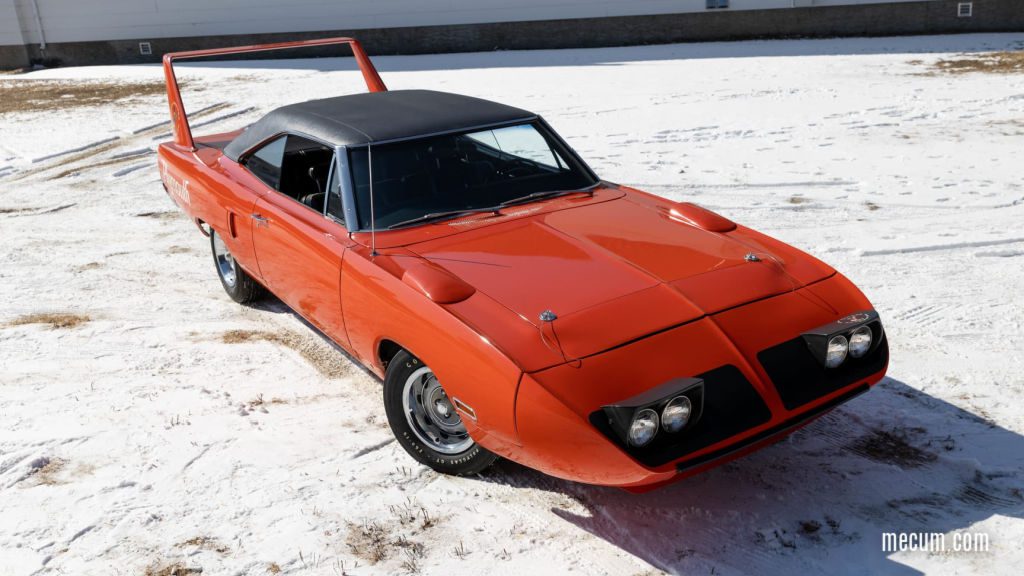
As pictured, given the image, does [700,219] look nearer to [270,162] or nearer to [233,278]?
[270,162]

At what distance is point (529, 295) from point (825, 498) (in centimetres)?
139

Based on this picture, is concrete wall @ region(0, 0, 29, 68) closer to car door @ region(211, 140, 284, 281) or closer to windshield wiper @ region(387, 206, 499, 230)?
car door @ region(211, 140, 284, 281)

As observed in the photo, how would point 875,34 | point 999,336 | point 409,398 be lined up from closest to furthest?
point 409,398, point 999,336, point 875,34

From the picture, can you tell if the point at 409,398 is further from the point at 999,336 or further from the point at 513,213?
the point at 999,336

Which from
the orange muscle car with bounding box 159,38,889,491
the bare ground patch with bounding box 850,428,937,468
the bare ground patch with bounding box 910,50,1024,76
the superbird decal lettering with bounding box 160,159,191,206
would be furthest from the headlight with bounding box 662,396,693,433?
the bare ground patch with bounding box 910,50,1024,76

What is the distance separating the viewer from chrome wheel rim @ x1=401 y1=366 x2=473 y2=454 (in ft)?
11.9

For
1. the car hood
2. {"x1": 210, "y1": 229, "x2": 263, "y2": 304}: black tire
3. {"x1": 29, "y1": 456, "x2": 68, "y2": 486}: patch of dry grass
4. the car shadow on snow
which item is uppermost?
the car hood

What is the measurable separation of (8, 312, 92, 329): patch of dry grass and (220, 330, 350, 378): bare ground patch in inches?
40.7

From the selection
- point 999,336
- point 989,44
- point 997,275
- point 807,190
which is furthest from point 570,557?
point 989,44

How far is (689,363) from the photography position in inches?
124

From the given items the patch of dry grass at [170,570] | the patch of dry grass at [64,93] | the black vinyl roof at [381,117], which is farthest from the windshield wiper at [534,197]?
the patch of dry grass at [64,93]

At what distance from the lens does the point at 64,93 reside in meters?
15.7

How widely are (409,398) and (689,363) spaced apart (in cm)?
121

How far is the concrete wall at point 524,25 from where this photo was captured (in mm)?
16406
